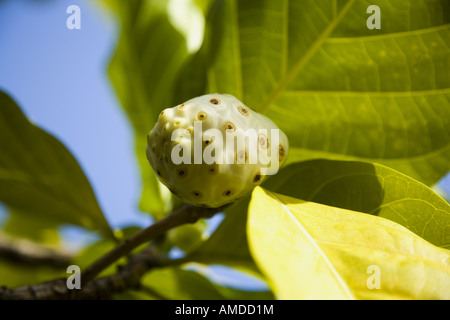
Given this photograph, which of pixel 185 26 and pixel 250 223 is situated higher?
pixel 185 26

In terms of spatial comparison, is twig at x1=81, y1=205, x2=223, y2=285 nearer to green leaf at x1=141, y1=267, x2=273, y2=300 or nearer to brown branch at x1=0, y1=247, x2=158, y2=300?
brown branch at x1=0, y1=247, x2=158, y2=300

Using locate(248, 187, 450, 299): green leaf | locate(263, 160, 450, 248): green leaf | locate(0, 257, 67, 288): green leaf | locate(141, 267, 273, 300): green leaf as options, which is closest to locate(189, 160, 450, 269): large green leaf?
locate(263, 160, 450, 248): green leaf

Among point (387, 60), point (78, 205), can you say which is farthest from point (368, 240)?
point (78, 205)

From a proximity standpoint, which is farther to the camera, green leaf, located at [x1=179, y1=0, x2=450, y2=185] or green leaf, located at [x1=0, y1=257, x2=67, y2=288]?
green leaf, located at [x1=0, y1=257, x2=67, y2=288]

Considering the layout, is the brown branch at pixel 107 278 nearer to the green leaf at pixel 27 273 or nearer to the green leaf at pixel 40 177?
the green leaf at pixel 40 177

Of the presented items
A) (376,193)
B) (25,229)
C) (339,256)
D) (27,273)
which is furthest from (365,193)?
(25,229)

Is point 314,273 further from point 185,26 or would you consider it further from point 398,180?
point 185,26
